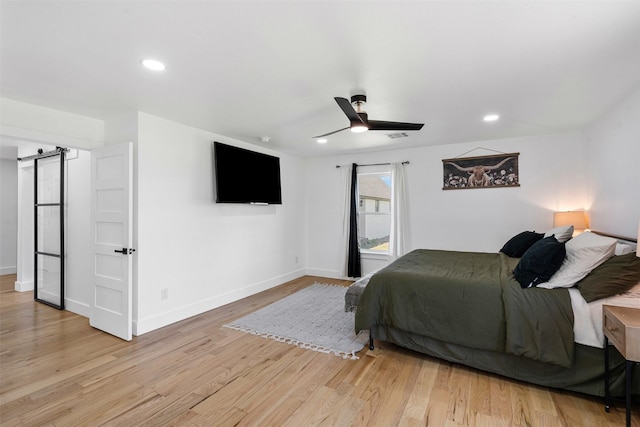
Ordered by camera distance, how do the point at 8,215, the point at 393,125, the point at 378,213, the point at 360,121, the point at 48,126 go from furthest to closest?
the point at 8,215 → the point at 378,213 → the point at 48,126 → the point at 393,125 → the point at 360,121

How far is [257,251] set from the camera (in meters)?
4.92

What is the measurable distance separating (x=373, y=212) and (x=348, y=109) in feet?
11.4

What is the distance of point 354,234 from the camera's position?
5500 millimetres

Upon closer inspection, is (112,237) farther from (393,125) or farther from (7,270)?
(7,270)

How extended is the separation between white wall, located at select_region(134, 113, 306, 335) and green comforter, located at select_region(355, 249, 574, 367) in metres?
2.27

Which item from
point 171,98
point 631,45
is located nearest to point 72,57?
point 171,98

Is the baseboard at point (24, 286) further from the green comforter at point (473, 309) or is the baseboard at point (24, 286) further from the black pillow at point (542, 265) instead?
the black pillow at point (542, 265)

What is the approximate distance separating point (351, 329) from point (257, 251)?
223 cm

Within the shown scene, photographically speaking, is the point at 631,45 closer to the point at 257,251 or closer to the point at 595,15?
the point at 595,15

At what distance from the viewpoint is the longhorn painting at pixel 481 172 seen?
175 inches

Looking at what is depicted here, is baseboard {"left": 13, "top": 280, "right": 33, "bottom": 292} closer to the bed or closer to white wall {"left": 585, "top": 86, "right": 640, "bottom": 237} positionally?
the bed

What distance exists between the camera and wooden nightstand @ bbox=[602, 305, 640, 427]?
1.57 m

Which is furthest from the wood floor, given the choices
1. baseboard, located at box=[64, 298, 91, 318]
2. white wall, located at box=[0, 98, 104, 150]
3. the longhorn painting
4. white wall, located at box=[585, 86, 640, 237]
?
the longhorn painting

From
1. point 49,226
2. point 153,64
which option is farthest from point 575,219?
point 49,226
